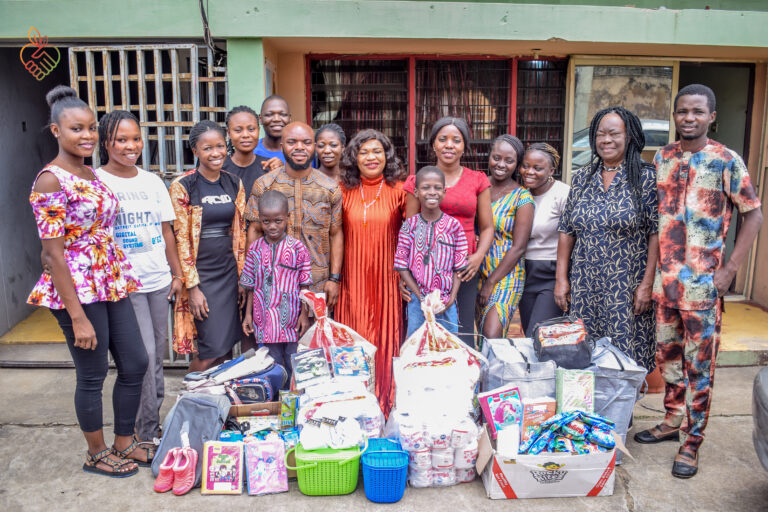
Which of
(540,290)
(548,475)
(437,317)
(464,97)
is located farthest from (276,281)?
(464,97)

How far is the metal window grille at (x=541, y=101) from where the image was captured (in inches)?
223

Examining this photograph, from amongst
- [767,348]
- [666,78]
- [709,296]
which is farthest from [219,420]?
[666,78]

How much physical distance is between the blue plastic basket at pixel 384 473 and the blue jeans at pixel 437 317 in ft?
2.83

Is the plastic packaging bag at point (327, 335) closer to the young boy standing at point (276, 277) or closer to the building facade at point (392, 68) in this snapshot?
the young boy standing at point (276, 277)

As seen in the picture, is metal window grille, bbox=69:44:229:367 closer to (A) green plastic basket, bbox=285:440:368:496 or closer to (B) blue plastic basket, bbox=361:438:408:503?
(A) green plastic basket, bbox=285:440:368:496

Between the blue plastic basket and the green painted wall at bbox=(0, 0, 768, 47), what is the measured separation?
10.4ft

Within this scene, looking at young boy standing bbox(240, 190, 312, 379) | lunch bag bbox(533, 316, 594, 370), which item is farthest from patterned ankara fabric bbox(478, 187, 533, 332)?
young boy standing bbox(240, 190, 312, 379)

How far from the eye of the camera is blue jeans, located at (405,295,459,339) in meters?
3.66

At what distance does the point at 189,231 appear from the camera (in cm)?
356

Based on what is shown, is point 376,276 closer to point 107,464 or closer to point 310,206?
point 310,206

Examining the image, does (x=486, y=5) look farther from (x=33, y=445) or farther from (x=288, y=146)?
(x=33, y=445)

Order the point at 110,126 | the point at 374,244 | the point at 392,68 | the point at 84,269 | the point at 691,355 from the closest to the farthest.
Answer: the point at 84,269
the point at 110,126
the point at 691,355
the point at 374,244
the point at 392,68

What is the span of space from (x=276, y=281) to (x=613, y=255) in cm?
200

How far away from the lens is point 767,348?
4980 millimetres
